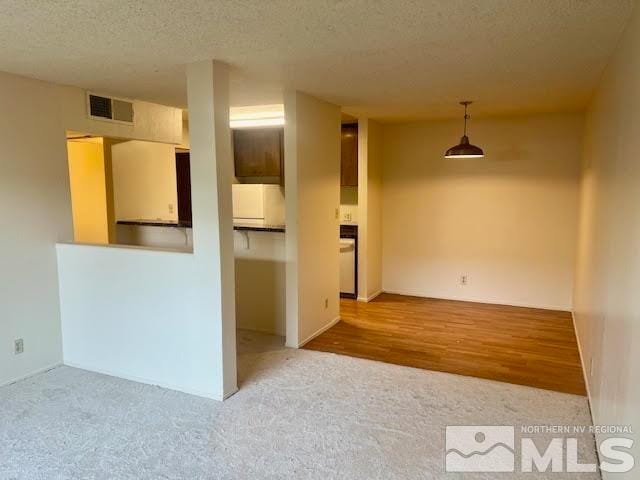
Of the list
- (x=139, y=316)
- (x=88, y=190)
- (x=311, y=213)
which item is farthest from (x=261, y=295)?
(x=88, y=190)

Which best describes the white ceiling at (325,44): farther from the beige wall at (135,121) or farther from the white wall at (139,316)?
the white wall at (139,316)

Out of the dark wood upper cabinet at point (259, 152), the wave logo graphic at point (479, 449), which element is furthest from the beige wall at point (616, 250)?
the dark wood upper cabinet at point (259, 152)

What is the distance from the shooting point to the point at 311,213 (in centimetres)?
432

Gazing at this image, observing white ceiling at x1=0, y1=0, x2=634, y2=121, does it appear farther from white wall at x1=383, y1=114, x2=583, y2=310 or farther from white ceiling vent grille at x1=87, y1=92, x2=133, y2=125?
white wall at x1=383, y1=114, x2=583, y2=310

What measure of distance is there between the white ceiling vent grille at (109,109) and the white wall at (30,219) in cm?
33

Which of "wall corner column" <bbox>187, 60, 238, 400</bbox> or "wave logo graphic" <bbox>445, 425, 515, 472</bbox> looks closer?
"wave logo graphic" <bbox>445, 425, 515, 472</bbox>

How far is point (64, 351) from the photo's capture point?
150 inches

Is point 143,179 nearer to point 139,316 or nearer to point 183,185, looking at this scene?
point 183,185

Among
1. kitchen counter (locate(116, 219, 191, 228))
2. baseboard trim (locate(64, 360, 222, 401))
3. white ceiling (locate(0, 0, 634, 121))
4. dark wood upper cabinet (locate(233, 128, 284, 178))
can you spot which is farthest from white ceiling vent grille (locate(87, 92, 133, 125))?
baseboard trim (locate(64, 360, 222, 401))

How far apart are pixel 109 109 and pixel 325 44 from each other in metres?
2.43

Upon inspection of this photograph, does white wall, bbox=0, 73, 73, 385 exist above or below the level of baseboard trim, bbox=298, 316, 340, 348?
above

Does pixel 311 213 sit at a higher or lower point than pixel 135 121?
lower

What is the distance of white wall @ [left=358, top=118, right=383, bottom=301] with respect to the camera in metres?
5.72

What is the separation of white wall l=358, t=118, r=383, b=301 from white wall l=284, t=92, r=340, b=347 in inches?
38.6
